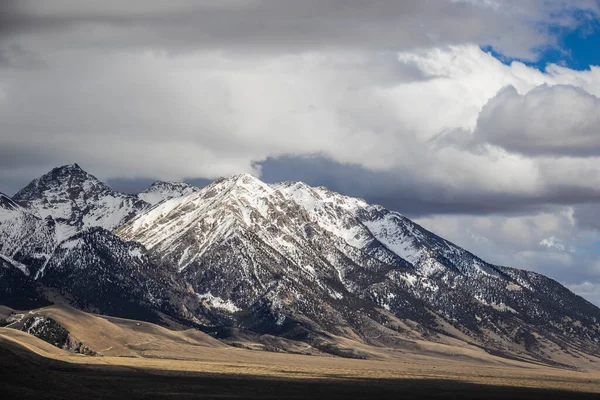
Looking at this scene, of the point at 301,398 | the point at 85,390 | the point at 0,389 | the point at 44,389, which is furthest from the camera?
the point at 301,398

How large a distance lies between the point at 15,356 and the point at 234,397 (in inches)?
1794

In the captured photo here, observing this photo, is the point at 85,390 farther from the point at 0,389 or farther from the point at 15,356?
the point at 0,389

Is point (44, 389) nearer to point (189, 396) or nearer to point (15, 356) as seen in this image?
point (15, 356)

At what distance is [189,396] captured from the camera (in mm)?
178250

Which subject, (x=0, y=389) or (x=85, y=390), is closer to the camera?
(x=0, y=389)

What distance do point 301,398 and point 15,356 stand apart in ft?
201

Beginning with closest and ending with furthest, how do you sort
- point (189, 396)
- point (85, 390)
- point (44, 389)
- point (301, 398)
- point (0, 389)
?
point (0, 389) → point (44, 389) → point (85, 390) → point (189, 396) → point (301, 398)

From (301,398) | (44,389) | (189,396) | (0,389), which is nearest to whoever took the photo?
(0,389)

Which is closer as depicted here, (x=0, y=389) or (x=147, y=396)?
(x=0, y=389)

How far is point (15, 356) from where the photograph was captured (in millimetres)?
163125

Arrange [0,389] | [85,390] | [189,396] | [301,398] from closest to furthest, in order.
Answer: [0,389], [85,390], [189,396], [301,398]

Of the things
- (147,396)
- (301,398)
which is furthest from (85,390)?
(301,398)

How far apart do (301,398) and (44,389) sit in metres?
65.4

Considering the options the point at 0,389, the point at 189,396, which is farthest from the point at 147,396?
the point at 0,389
